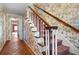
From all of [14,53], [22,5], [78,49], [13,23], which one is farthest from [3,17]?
[78,49]

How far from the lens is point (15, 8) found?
6.66 ft

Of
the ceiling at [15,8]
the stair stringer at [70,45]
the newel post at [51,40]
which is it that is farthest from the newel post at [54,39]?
the ceiling at [15,8]

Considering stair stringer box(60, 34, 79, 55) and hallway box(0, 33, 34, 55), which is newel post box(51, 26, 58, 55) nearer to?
stair stringer box(60, 34, 79, 55)

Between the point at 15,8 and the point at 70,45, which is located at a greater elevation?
the point at 15,8

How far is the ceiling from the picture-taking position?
79.4 inches

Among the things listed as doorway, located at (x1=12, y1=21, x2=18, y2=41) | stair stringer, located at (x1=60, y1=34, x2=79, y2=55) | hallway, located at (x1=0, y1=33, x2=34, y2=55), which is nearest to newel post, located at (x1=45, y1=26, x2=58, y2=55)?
stair stringer, located at (x1=60, y1=34, x2=79, y2=55)

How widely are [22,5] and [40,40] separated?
0.60 metres

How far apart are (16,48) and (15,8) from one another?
607 millimetres

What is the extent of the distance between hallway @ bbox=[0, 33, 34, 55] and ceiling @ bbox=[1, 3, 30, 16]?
421mm

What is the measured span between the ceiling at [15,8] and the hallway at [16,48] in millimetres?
421

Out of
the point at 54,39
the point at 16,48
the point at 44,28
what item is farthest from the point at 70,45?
the point at 16,48

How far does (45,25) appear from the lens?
204 centimetres

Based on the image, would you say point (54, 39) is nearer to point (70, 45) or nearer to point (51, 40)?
point (51, 40)

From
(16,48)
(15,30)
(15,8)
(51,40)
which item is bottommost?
(16,48)
